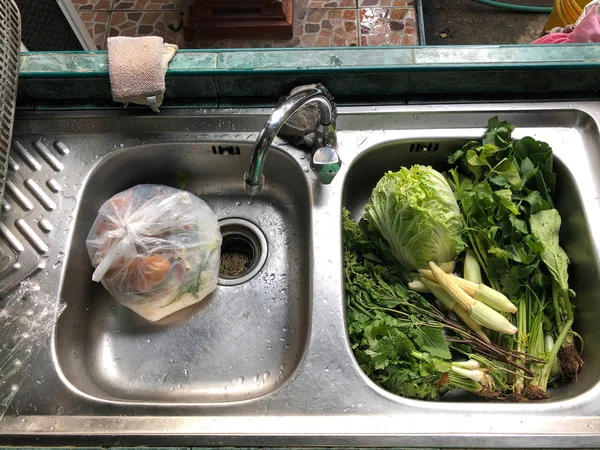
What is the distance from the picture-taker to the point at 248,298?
1.33 metres

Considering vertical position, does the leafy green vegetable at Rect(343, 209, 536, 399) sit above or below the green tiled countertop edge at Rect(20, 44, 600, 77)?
below

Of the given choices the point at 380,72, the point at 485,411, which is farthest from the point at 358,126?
the point at 485,411

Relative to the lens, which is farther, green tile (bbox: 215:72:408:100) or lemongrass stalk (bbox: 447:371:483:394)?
green tile (bbox: 215:72:408:100)

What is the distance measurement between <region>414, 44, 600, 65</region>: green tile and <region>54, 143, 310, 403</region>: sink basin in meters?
0.50

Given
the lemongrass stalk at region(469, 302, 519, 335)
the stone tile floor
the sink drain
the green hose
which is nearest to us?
the lemongrass stalk at region(469, 302, 519, 335)

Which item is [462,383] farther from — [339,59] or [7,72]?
[7,72]

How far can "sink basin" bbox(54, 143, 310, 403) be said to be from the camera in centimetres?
119

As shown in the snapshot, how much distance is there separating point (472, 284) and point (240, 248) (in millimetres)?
749

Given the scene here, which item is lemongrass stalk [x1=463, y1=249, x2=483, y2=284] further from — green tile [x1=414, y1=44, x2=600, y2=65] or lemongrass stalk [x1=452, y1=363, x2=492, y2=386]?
green tile [x1=414, y1=44, x2=600, y2=65]

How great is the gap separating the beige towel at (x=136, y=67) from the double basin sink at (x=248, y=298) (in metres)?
0.11

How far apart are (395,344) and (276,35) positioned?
6.45 feet

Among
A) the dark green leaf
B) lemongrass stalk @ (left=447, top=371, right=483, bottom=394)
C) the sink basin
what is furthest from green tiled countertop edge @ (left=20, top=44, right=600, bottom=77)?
lemongrass stalk @ (left=447, top=371, right=483, bottom=394)

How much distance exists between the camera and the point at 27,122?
1298 mm

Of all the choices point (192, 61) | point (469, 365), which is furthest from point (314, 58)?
point (469, 365)
